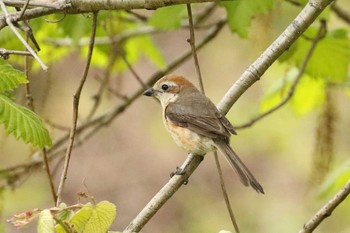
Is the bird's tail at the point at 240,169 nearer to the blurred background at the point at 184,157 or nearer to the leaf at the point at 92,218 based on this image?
the leaf at the point at 92,218

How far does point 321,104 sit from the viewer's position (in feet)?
14.7

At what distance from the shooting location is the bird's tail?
9.96 ft

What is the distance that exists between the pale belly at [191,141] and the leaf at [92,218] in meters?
1.31

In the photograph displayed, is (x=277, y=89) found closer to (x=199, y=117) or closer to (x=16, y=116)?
(x=199, y=117)

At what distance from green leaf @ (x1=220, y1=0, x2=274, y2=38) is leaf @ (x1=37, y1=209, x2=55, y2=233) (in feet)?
5.96

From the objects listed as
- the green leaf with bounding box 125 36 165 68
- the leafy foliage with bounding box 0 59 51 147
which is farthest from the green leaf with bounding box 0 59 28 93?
the green leaf with bounding box 125 36 165 68

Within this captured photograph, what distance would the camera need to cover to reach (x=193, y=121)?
392 cm

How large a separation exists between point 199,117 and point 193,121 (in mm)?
55

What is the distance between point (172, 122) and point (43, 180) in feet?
20.6

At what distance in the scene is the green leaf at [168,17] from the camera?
393 cm

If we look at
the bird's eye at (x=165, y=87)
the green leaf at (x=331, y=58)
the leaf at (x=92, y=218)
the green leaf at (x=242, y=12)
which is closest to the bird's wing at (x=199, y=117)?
the bird's eye at (x=165, y=87)

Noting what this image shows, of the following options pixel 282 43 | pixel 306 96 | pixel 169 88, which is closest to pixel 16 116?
pixel 282 43

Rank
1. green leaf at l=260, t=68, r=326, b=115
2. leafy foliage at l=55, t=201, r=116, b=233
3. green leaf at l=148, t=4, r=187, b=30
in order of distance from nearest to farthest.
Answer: leafy foliage at l=55, t=201, r=116, b=233 < green leaf at l=148, t=4, r=187, b=30 < green leaf at l=260, t=68, r=326, b=115

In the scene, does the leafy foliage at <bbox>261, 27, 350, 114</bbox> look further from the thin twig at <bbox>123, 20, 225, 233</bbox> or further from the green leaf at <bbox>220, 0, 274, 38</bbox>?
the thin twig at <bbox>123, 20, 225, 233</bbox>
